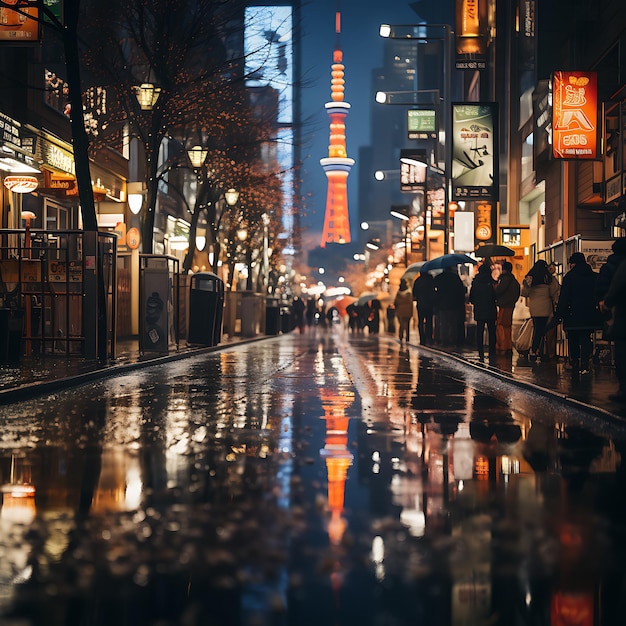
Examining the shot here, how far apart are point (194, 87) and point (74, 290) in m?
10.4

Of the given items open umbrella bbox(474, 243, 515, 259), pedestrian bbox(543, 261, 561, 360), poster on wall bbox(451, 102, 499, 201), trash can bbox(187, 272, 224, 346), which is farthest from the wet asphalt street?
poster on wall bbox(451, 102, 499, 201)

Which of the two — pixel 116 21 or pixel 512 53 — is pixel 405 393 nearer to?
pixel 116 21

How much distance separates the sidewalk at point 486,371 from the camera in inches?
524

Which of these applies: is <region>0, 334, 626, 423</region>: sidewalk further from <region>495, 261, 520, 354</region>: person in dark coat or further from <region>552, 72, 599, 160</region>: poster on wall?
<region>552, 72, 599, 160</region>: poster on wall

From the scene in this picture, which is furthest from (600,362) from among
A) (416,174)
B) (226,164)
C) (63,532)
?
(416,174)

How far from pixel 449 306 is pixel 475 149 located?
30.4 feet

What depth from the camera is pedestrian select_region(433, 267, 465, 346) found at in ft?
105

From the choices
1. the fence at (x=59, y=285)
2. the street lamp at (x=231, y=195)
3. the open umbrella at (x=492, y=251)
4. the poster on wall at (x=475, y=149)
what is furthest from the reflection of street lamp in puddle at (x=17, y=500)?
the street lamp at (x=231, y=195)

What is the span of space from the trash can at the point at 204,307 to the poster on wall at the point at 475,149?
12.0m

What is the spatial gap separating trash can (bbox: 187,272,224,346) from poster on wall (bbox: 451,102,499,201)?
12.0 meters

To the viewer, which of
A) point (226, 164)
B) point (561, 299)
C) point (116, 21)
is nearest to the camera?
point (561, 299)

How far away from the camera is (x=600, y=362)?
21984mm

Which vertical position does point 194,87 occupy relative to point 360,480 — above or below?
above

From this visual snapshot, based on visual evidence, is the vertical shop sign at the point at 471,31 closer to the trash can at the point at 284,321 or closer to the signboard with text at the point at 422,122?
the signboard with text at the point at 422,122
